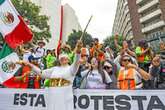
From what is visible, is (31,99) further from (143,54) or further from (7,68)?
(143,54)

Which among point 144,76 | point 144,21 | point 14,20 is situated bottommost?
point 144,76

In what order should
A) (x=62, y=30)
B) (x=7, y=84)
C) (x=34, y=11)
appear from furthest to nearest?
(x=34, y=11) < (x=7, y=84) < (x=62, y=30)

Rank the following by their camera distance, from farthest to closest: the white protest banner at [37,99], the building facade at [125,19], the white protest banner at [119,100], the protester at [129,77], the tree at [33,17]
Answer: the building facade at [125,19], the tree at [33,17], the protester at [129,77], the white protest banner at [37,99], the white protest banner at [119,100]

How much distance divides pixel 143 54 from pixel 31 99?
12.4 ft

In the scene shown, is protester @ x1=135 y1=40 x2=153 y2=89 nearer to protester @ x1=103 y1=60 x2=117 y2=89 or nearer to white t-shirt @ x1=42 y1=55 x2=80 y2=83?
protester @ x1=103 y1=60 x2=117 y2=89

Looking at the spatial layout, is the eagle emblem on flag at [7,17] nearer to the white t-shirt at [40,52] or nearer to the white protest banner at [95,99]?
the white protest banner at [95,99]

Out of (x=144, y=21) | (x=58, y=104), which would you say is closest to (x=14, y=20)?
(x=58, y=104)

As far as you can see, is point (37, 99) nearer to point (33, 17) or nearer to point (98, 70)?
point (98, 70)

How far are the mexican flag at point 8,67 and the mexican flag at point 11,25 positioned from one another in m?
0.26

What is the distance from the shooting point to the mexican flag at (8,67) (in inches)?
347

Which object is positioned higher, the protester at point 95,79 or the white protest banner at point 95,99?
the protester at point 95,79

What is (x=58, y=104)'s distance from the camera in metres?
6.89

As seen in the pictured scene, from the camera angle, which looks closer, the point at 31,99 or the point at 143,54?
the point at 31,99

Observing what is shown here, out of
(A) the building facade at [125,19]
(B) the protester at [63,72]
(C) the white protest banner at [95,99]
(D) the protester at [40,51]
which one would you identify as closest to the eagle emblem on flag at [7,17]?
(C) the white protest banner at [95,99]
